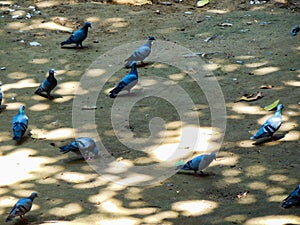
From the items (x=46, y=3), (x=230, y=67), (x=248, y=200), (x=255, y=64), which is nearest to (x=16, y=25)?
(x=46, y=3)

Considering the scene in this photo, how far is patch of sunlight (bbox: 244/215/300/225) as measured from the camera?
5266 millimetres

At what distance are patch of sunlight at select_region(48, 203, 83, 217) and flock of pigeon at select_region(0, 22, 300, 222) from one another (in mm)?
261

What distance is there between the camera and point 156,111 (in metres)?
8.45

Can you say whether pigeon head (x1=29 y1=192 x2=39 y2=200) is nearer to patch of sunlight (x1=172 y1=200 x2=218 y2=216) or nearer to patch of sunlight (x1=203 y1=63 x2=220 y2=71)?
patch of sunlight (x1=172 y1=200 x2=218 y2=216)

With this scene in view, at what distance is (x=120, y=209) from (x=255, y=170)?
69.2 inches

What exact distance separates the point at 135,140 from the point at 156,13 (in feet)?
19.0

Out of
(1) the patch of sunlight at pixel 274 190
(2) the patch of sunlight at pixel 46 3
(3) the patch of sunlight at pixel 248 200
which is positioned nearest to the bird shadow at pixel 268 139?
(1) the patch of sunlight at pixel 274 190

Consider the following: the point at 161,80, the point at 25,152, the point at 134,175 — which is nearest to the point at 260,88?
the point at 161,80

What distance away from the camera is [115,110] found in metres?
8.52

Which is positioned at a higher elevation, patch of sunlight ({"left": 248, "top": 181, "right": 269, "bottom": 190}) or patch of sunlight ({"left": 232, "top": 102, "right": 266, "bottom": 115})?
patch of sunlight ({"left": 248, "top": 181, "right": 269, "bottom": 190})

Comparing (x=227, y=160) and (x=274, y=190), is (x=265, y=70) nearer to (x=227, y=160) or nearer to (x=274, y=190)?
(x=227, y=160)

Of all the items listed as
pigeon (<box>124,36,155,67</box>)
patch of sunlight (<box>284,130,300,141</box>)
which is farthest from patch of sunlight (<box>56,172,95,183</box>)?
pigeon (<box>124,36,155,67</box>)

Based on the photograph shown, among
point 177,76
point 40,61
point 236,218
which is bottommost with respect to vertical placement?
point 177,76

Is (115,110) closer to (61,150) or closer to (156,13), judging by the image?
(61,150)
